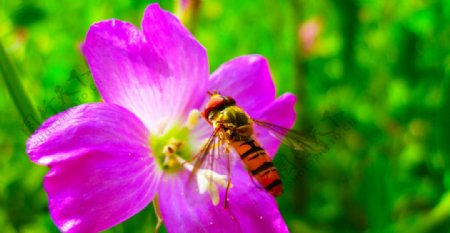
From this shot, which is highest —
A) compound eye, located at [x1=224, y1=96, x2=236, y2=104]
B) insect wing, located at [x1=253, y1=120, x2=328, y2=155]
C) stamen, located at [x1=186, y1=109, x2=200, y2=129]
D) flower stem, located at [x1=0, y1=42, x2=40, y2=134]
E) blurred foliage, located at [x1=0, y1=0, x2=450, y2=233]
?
flower stem, located at [x1=0, y1=42, x2=40, y2=134]

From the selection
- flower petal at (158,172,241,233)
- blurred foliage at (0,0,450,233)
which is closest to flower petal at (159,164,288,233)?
flower petal at (158,172,241,233)

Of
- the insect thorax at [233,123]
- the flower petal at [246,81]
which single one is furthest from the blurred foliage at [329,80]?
the insect thorax at [233,123]

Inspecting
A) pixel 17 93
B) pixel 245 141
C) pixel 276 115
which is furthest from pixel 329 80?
pixel 17 93

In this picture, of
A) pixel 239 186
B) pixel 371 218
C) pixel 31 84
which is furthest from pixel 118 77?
pixel 31 84

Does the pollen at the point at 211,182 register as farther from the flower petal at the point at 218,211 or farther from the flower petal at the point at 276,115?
Result: the flower petal at the point at 276,115

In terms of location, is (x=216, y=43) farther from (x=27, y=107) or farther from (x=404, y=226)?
(x=27, y=107)

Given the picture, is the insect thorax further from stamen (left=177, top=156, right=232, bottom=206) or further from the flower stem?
the flower stem
